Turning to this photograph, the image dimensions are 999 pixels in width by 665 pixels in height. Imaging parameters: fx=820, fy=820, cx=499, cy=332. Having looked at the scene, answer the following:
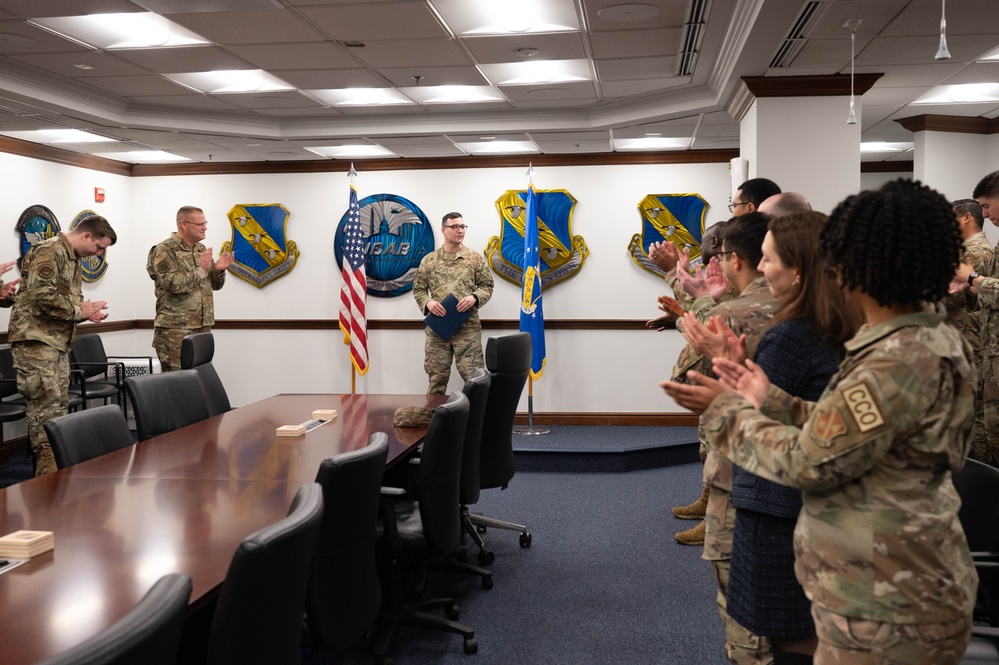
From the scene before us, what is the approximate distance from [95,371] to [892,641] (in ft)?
22.5

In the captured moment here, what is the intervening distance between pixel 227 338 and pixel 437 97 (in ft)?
12.2

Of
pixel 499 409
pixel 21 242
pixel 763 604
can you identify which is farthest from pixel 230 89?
pixel 763 604

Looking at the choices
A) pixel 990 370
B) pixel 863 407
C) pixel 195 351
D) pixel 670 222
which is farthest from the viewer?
pixel 670 222

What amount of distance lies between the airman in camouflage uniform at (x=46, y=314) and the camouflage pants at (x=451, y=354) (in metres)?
2.79

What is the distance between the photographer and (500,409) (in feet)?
13.7

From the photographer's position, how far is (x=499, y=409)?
418 centimetres

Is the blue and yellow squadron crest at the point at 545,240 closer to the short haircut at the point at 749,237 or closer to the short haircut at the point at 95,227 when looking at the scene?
the short haircut at the point at 95,227

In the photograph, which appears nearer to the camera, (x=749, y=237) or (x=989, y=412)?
(x=749, y=237)

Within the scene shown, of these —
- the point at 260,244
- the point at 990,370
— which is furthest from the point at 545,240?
the point at 990,370

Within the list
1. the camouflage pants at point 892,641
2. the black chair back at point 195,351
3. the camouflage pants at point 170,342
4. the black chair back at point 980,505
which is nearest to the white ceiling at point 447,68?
the camouflage pants at point 170,342

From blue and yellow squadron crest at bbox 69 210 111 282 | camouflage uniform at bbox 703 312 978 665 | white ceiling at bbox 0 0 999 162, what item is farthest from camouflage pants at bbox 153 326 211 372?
camouflage uniform at bbox 703 312 978 665

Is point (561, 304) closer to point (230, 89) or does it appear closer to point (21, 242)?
point (230, 89)

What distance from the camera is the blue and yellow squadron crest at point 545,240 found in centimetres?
776

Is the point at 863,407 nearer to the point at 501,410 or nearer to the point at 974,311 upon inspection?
the point at 501,410
